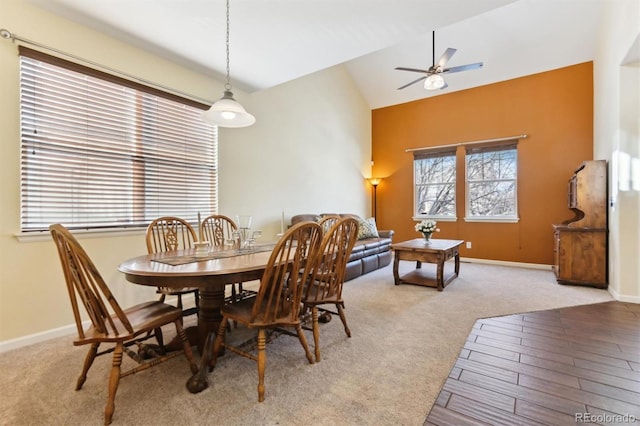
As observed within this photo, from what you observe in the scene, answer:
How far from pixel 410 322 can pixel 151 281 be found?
215 cm

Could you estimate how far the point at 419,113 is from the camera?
247 inches

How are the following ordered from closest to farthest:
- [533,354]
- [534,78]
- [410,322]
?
[533,354] < [410,322] < [534,78]

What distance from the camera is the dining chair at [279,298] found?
1.60 m

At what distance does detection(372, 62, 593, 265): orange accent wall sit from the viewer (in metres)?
4.83

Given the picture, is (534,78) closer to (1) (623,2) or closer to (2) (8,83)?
(1) (623,2)

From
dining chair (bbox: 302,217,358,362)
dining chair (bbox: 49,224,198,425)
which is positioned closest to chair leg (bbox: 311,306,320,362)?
dining chair (bbox: 302,217,358,362)

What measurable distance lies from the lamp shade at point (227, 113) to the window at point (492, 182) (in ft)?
15.8

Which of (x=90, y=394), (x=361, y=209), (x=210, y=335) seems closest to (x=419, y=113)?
(x=361, y=209)

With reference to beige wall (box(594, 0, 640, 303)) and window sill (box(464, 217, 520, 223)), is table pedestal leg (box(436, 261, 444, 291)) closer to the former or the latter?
beige wall (box(594, 0, 640, 303))

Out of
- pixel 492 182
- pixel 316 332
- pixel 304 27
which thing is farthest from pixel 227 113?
pixel 492 182

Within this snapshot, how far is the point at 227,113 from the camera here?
93.3 inches

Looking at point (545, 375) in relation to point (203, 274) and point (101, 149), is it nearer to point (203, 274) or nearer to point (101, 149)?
point (203, 274)

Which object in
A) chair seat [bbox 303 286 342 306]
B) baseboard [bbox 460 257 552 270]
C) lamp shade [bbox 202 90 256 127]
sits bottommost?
baseboard [bbox 460 257 552 270]
